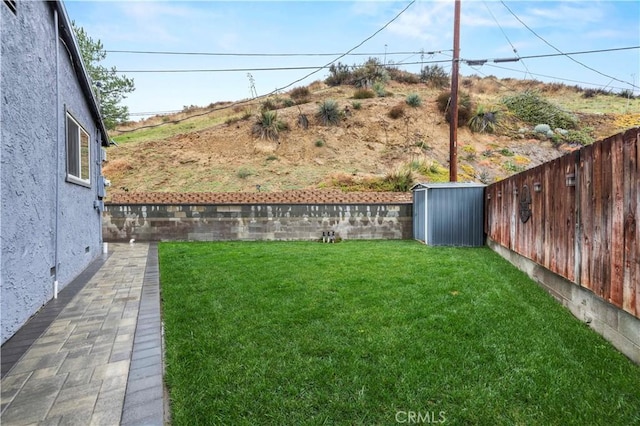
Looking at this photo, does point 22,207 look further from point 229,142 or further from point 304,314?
point 229,142

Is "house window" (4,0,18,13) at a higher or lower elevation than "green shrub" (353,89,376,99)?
lower

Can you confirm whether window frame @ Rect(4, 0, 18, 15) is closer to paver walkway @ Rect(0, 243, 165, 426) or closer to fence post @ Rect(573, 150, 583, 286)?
paver walkway @ Rect(0, 243, 165, 426)

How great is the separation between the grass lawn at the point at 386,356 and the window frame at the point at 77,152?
2813mm

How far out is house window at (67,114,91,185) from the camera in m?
5.48

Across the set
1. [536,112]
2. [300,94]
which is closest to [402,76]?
[300,94]

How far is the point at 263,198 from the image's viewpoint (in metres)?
11.0

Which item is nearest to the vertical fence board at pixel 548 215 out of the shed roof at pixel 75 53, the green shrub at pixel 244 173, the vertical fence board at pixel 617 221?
the vertical fence board at pixel 617 221

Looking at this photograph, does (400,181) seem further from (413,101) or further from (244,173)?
(413,101)

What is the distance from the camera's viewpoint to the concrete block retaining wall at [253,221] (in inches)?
402

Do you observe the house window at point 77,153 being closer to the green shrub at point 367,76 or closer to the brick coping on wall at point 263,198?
Answer: the brick coping on wall at point 263,198

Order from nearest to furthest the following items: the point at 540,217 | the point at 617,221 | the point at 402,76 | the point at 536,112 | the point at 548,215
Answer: the point at 617,221 → the point at 548,215 → the point at 540,217 → the point at 536,112 → the point at 402,76

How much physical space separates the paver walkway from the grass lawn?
18 centimetres

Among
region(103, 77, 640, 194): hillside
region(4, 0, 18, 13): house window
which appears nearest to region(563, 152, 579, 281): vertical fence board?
region(4, 0, 18, 13): house window

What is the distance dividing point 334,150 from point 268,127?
3.94m
